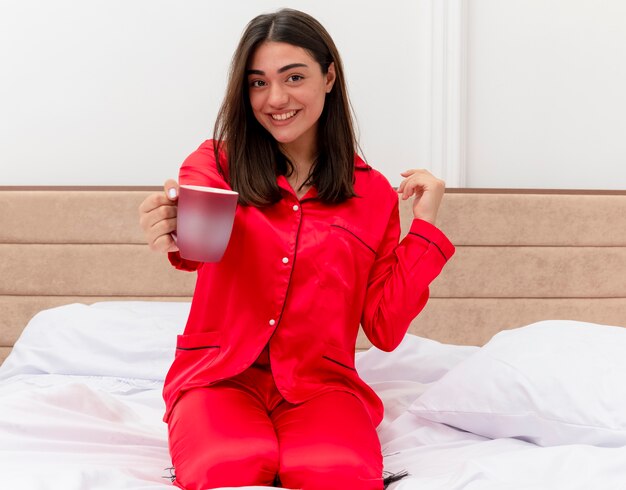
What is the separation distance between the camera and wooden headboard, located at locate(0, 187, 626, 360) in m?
2.44

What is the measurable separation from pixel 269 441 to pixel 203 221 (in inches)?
16.2

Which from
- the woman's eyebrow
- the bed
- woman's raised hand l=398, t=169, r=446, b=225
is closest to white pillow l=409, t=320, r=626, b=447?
the bed

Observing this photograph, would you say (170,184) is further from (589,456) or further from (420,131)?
(420,131)

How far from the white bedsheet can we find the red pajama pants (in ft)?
0.26

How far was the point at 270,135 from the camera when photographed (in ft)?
5.56

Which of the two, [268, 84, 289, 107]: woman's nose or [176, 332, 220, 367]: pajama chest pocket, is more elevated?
[268, 84, 289, 107]: woman's nose

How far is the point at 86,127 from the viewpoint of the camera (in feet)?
8.54

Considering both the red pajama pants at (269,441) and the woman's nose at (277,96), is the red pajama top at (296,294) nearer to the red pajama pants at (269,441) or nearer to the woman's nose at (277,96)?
the red pajama pants at (269,441)

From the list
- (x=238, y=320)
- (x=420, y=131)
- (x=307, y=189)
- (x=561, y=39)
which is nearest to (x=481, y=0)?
(x=561, y=39)

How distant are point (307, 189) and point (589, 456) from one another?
79 cm

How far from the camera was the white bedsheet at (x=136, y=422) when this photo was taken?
4.24 ft

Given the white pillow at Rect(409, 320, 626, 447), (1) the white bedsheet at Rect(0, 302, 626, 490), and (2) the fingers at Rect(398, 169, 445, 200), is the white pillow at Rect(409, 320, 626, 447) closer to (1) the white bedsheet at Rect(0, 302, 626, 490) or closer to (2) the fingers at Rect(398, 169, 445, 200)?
(1) the white bedsheet at Rect(0, 302, 626, 490)

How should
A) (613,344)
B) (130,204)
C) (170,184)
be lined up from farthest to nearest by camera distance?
(130,204) → (613,344) → (170,184)

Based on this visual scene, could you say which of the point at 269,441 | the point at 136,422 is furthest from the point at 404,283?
the point at 136,422
